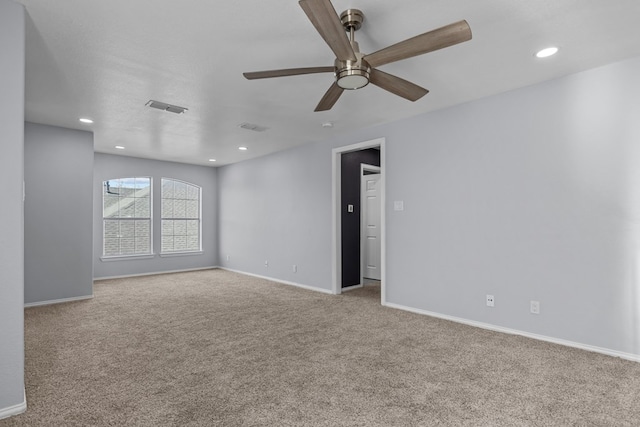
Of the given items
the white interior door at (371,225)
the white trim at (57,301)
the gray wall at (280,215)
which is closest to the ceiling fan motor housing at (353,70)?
the gray wall at (280,215)

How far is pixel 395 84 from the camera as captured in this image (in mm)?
2445

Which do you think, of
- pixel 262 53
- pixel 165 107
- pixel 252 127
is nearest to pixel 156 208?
pixel 252 127

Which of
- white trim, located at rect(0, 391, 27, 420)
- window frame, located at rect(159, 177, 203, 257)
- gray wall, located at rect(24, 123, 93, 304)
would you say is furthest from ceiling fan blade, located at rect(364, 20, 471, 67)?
window frame, located at rect(159, 177, 203, 257)

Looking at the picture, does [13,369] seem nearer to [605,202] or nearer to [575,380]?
[575,380]

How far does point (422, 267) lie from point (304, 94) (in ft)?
8.09

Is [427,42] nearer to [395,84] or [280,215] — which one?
[395,84]

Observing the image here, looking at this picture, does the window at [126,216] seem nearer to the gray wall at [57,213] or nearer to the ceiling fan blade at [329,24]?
the gray wall at [57,213]

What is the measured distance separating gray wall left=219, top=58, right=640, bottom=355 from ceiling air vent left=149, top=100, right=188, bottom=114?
7.87 feet

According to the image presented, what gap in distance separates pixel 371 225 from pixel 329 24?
16.6 ft

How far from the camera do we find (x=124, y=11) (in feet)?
7.06

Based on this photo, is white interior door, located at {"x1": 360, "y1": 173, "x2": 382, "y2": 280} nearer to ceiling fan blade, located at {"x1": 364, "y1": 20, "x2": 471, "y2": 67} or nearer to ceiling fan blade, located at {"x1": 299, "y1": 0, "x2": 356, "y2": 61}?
ceiling fan blade, located at {"x1": 364, "y1": 20, "x2": 471, "y2": 67}

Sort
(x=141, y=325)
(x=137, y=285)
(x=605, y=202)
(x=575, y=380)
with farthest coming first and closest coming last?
(x=137, y=285), (x=141, y=325), (x=605, y=202), (x=575, y=380)

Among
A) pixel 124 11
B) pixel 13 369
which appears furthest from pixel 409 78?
pixel 13 369

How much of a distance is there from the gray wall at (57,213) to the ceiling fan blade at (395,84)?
469 cm
